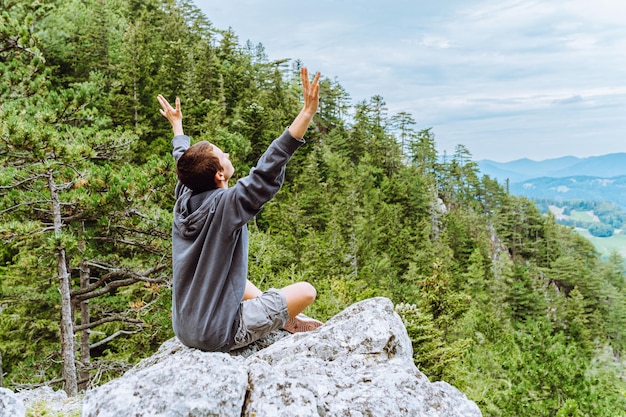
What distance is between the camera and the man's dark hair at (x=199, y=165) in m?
2.96

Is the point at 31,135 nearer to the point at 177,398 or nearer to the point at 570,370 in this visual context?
the point at 177,398

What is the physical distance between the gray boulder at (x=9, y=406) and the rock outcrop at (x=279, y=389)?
565mm

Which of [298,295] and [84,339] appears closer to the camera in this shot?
[298,295]

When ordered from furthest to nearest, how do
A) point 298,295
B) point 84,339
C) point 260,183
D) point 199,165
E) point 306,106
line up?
point 84,339 → point 298,295 → point 199,165 → point 306,106 → point 260,183

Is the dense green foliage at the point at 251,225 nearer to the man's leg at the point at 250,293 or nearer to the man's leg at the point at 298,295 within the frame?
the man's leg at the point at 250,293

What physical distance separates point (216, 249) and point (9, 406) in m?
1.40

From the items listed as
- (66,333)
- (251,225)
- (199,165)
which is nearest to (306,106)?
(199,165)

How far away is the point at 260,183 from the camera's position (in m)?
2.67

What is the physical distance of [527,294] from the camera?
50.0 metres

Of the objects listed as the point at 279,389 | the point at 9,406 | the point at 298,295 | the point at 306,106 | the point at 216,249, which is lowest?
the point at 9,406

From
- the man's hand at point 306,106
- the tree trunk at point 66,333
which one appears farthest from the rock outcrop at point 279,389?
the tree trunk at point 66,333

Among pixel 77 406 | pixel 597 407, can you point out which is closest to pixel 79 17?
pixel 77 406

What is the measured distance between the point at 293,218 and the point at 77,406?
Result: 25122 millimetres

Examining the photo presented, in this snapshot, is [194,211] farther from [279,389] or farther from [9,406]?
[9,406]
